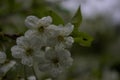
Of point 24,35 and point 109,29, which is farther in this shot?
point 109,29

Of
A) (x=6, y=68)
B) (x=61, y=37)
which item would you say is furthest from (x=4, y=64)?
(x=61, y=37)

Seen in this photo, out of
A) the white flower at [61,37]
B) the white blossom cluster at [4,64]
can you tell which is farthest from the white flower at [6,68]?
the white flower at [61,37]

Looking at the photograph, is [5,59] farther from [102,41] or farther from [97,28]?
[102,41]

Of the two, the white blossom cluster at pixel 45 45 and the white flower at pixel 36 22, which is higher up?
the white flower at pixel 36 22

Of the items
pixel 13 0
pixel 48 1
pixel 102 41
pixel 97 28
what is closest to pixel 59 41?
pixel 13 0

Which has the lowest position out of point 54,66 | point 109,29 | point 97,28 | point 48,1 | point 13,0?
point 54,66

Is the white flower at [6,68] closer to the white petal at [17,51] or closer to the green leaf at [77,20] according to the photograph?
the white petal at [17,51]

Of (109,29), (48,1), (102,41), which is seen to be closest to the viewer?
(48,1)
